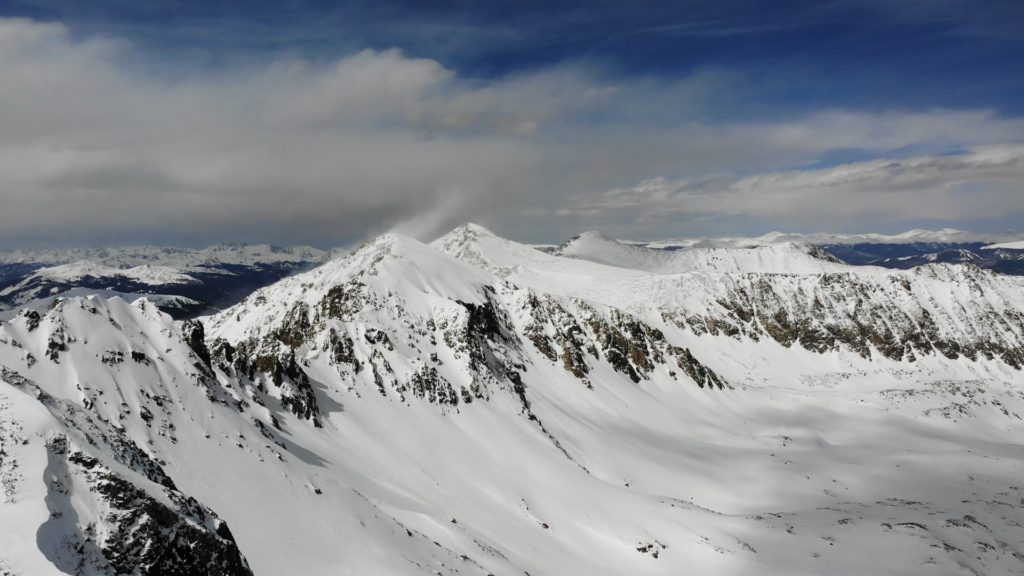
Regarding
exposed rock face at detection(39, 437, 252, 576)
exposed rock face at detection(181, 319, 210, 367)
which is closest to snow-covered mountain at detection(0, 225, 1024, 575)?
exposed rock face at detection(39, 437, 252, 576)

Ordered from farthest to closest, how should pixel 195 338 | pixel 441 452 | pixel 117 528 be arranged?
pixel 441 452
pixel 195 338
pixel 117 528

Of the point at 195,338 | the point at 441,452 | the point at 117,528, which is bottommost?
the point at 117,528

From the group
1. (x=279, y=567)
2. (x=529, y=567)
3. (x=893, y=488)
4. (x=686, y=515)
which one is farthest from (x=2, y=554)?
(x=893, y=488)

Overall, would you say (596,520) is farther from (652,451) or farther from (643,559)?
(652,451)

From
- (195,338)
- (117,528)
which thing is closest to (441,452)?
(195,338)

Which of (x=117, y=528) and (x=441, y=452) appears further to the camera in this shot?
(x=441, y=452)

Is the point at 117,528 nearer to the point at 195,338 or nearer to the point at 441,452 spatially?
the point at 195,338

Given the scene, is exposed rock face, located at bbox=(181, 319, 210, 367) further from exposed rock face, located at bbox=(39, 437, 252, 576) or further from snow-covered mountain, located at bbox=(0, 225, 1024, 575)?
exposed rock face, located at bbox=(39, 437, 252, 576)

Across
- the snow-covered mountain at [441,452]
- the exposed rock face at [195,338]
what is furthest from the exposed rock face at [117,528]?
the exposed rock face at [195,338]

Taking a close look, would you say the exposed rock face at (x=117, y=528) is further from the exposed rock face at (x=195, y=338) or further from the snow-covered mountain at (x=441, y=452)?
the exposed rock face at (x=195, y=338)
